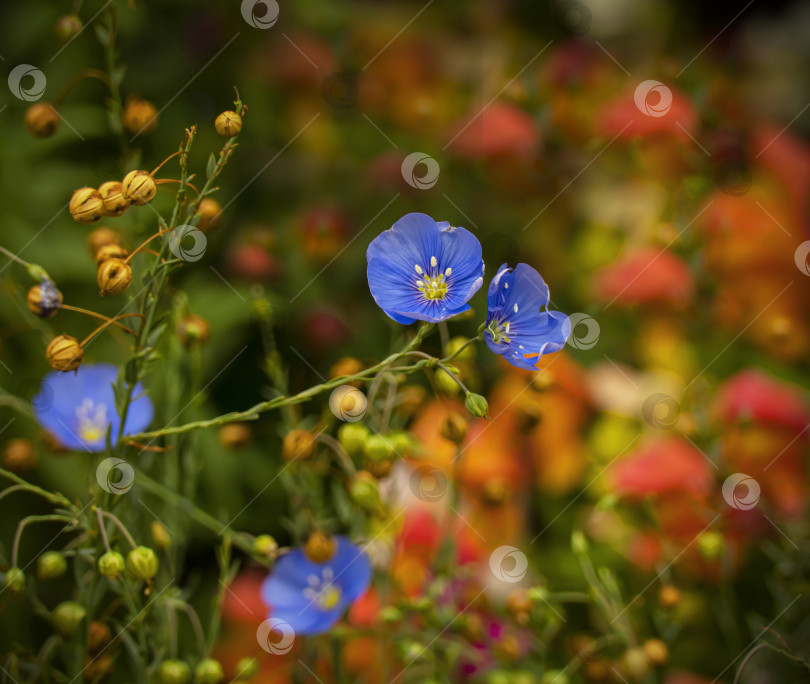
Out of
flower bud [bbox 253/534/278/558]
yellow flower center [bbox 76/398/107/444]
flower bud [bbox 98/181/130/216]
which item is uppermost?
flower bud [bbox 98/181/130/216]

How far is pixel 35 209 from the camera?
776 millimetres

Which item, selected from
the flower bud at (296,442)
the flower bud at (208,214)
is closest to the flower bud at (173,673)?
the flower bud at (296,442)

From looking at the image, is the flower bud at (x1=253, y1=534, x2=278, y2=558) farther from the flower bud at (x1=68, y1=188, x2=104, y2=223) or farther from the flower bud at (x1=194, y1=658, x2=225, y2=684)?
the flower bud at (x1=68, y1=188, x2=104, y2=223)

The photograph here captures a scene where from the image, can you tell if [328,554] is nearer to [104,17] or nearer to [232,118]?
[232,118]

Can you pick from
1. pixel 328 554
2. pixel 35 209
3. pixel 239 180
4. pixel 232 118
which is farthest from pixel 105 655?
pixel 239 180

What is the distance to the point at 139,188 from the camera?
31cm

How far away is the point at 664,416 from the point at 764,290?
0.34 meters

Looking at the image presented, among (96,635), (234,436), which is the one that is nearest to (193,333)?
(234,436)

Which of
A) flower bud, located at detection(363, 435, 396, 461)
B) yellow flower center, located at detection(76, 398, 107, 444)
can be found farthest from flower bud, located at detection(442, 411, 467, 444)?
yellow flower center, located at detection(76, 398, 107, 444)

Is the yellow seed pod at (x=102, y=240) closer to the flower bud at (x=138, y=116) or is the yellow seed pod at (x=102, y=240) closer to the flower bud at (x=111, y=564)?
the flower bud at (x=138, y=116)

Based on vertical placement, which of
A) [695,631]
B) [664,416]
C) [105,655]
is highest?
[664,416]

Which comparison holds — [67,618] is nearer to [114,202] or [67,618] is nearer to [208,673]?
[208,673]

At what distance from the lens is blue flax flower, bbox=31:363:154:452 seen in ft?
1.50

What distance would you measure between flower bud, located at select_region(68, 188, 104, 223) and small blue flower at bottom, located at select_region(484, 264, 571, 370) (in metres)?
0.18
